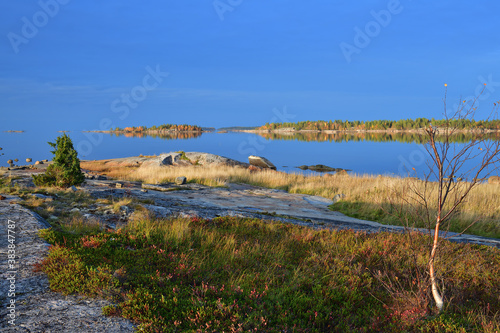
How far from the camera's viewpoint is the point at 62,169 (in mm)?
14539

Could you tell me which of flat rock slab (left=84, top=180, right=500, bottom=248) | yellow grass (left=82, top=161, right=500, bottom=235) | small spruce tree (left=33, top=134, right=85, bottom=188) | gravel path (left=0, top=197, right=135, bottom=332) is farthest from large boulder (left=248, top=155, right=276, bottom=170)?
gravel path (left=0, top=197, right=135, bottom=332)

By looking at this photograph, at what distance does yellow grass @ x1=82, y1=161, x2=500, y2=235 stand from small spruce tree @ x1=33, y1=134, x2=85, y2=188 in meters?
8.45

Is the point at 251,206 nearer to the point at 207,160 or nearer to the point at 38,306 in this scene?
the point at 38,306

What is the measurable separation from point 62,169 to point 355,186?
1582 cm

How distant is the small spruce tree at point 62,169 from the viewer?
1452 cm

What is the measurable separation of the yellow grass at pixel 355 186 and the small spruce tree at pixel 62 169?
8449mm

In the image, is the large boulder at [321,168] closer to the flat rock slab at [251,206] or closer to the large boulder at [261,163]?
the large boulder at [261,163]

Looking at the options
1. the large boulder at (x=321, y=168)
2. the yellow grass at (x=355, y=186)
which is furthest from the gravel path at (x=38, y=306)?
the large boulder at (x=321, y=168)

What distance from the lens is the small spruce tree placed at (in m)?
14.5

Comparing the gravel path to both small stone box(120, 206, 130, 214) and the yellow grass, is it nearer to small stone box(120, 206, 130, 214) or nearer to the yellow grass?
small stone box(120, 206, 130, 214)

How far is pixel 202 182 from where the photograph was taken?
2338 centimetres

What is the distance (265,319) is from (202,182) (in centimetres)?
1943

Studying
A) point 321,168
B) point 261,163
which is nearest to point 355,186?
point 261,163

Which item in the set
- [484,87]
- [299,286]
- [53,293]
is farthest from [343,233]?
[53,293]
